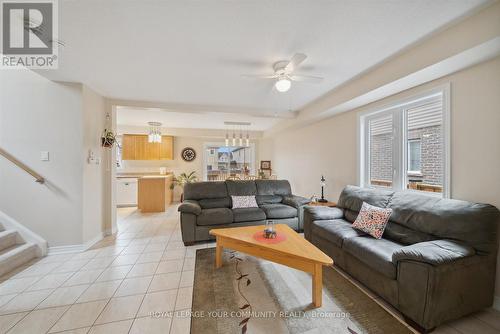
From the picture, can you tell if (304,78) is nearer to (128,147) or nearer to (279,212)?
(279,212)

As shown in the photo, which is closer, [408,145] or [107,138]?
[408,145]

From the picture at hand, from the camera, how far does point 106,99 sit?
3.60 metres

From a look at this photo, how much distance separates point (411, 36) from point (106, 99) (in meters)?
4.59

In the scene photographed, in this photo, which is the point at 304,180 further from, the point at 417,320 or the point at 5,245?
the point at 5,245

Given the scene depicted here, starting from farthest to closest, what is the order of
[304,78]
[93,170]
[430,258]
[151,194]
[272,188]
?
[151,194] < [272,188] < [93,170] < [304,78] < [430,258]

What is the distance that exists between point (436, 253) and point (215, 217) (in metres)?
2.69

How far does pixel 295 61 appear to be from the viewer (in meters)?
2.06

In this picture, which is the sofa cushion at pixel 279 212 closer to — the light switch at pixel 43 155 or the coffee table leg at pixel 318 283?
the coffee table leg at pixel 318 283

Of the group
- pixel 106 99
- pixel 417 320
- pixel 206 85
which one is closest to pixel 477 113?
pixel 417 320

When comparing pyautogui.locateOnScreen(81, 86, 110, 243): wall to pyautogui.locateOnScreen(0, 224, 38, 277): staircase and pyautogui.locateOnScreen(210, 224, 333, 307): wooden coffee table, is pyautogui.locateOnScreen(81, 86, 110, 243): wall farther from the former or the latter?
pyautogui.locateOnScreen(210, 224, 333, 307): wooden coffee table

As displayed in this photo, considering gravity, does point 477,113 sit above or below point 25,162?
above

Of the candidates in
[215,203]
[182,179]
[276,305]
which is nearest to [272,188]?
[215,203]

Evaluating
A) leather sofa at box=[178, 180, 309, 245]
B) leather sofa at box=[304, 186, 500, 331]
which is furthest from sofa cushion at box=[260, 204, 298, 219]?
leather sofa at box=[304, 186, 500, 331]

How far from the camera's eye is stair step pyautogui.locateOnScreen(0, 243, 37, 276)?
2.33 meters
